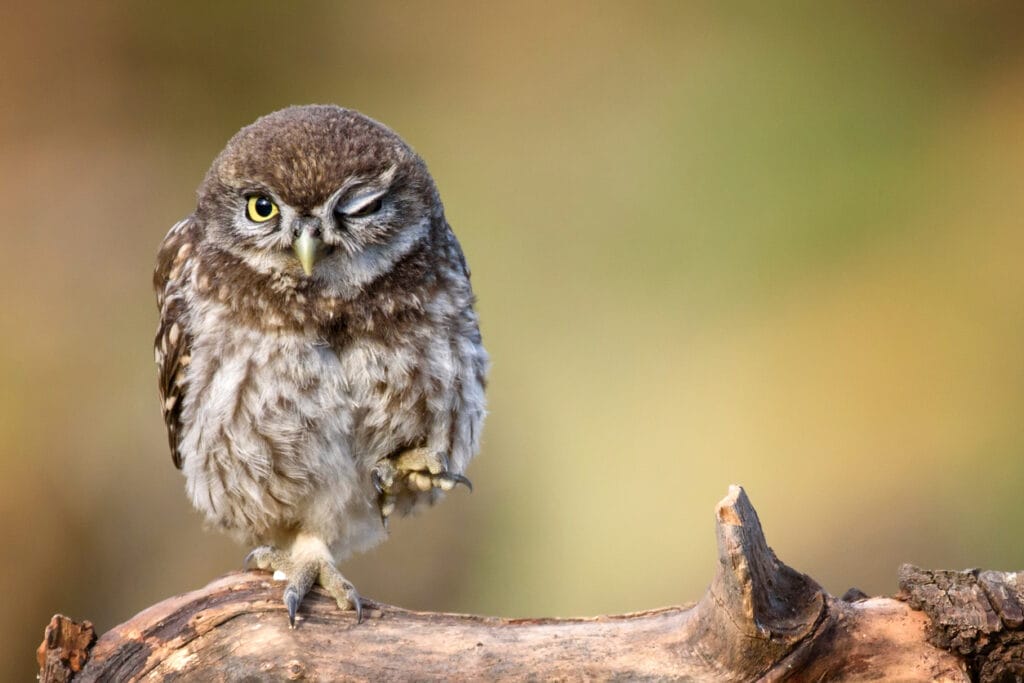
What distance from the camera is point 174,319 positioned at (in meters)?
3.32

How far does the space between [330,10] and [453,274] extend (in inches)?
152

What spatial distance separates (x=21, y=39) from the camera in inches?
254

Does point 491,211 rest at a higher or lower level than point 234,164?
higher

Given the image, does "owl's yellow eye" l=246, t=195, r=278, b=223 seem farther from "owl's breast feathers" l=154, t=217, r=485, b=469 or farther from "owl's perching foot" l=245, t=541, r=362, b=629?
"owl's perching foot" l=245, t=541, r=362, b=629

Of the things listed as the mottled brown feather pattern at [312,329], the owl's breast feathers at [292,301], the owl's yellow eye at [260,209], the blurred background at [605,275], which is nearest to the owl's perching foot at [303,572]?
the mottled brown feather pattern at [312,329]

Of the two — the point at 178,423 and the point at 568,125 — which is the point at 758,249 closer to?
the point at 568,125

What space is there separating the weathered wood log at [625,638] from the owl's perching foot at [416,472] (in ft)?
1.33

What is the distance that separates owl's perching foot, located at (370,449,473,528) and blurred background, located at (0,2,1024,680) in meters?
2.38

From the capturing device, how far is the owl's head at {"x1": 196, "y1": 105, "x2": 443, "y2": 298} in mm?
2922

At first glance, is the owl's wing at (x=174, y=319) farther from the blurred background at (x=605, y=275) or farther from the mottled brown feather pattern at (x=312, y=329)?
the blurred background at (x=605, y=275)

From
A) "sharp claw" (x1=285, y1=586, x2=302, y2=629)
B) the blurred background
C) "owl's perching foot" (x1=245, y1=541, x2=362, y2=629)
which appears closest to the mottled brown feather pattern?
"owl's perching foot" (x1=245, y1=541, x2=362, y2=629)

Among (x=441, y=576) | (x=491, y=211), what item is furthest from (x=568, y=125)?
(x=441, y=576)

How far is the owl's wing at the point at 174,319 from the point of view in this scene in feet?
10.8

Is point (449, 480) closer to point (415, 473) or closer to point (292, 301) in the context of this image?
point (415, 473)
